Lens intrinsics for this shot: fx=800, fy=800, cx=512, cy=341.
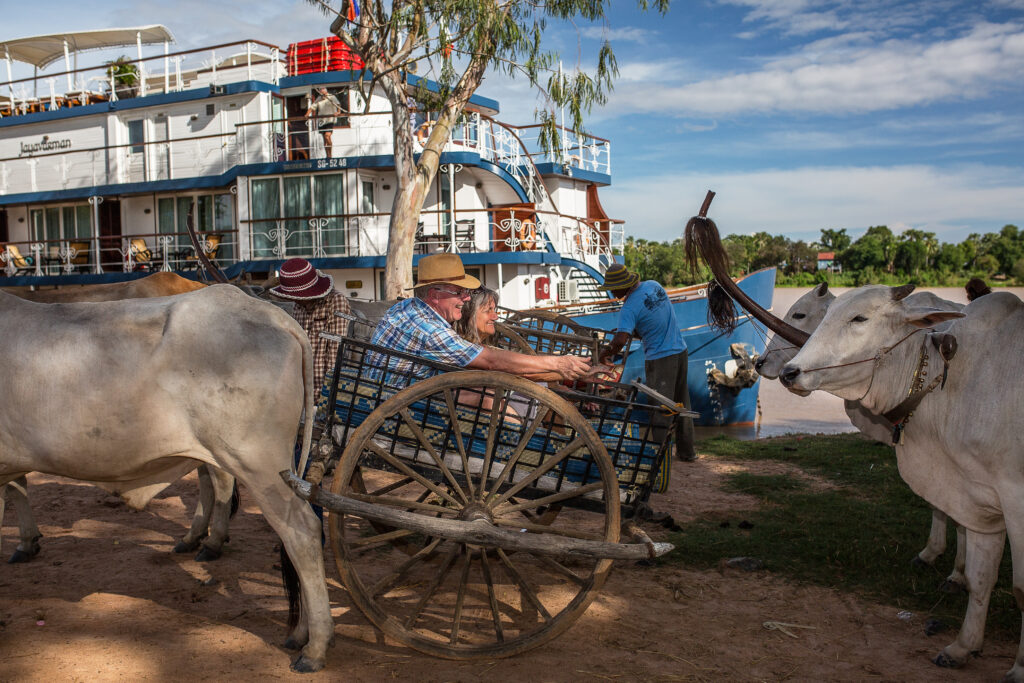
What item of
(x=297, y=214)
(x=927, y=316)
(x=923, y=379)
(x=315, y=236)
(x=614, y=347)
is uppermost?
(x=297, y=214)

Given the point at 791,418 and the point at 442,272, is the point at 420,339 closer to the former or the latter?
the point at 442,272

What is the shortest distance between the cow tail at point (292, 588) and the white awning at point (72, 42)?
68.2ft

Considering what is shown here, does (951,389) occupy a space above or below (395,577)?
above

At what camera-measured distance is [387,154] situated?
16.5 m

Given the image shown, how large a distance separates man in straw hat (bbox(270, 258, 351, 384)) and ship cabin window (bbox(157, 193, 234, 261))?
1386 centimetres

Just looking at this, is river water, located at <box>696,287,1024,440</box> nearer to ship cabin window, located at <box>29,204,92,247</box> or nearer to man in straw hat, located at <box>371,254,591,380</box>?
man in straw hat, located at <box>371,254,591,380</box>

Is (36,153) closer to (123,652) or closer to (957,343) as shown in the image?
(123,652)

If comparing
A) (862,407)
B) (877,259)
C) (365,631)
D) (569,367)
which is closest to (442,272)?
(569,367)

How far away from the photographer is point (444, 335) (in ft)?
12.8

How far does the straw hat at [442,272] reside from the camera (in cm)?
437

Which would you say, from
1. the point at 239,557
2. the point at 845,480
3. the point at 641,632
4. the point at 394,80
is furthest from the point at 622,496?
the point at 394,80

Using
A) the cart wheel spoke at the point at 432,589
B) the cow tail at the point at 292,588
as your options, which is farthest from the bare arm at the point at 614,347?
the cow tail at the point at 292,588

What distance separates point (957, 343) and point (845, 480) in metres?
3.74

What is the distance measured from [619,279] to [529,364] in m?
4.09
